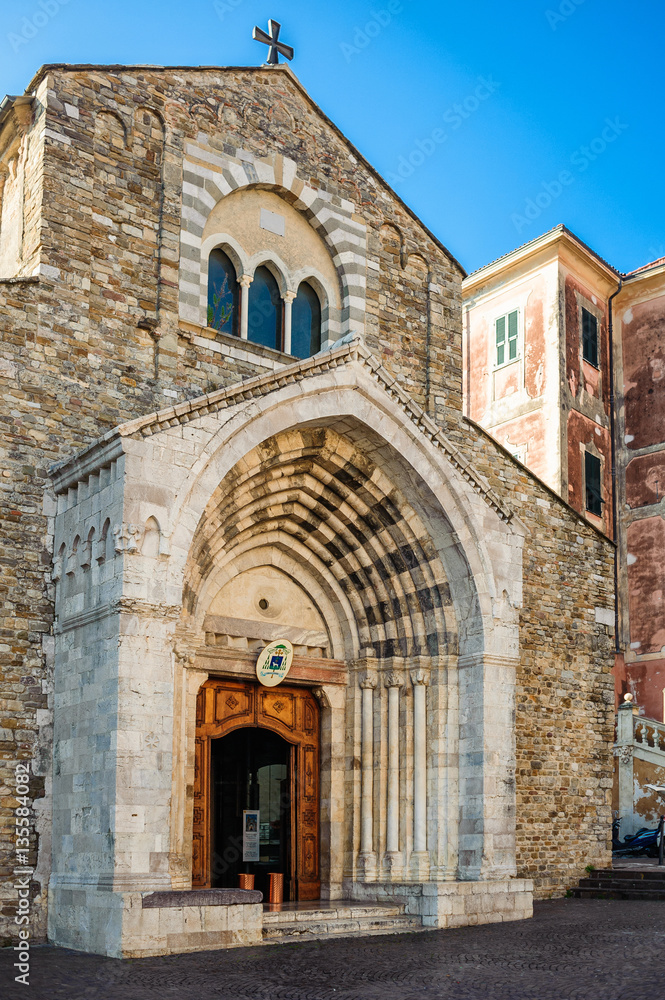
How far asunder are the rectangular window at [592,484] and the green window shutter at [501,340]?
2.84m

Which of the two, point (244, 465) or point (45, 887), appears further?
point (244, 465)

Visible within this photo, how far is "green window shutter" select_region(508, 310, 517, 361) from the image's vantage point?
22703 millimetres

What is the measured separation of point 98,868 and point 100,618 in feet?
6.94

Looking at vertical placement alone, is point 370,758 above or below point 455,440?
below

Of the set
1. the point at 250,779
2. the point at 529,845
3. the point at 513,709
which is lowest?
the point at 529,845

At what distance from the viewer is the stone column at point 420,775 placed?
12.0 metres

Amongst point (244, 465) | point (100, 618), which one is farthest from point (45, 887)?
point (244, 465)

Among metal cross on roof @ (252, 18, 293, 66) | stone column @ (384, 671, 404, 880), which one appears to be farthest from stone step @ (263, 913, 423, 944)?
metal cross on roof @ (252, 18, 293, 66)

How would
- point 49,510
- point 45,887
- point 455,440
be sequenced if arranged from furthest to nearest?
point 455,440 → point 49,510 → point 45,887

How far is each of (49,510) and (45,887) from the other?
3.51 m

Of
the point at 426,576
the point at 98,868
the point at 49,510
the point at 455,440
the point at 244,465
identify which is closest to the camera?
the point at 98,868

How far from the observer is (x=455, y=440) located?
14008mm

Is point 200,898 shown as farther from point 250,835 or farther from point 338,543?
point 338,543

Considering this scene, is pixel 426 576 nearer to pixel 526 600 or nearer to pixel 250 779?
pixel 526 600
